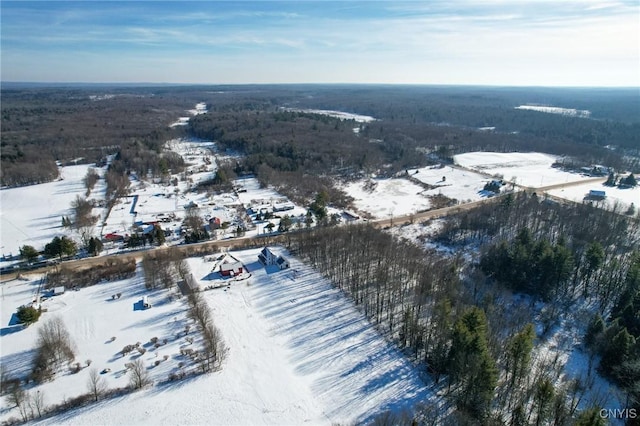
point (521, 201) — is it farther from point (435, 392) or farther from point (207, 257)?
point (207, 257)

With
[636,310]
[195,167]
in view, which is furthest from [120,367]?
[195,167]

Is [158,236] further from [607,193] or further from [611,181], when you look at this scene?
[611,181]

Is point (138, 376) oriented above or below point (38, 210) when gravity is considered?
above

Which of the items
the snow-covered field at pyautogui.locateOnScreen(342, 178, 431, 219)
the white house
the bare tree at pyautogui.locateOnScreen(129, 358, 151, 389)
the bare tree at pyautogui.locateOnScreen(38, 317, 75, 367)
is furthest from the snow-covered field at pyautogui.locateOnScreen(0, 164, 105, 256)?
the snow-covered field at pyautogui.locateOnScreen(342, 178, 431, 219)

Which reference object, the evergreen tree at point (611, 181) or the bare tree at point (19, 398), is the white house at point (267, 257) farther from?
the evergreen tree at point (611, 181)

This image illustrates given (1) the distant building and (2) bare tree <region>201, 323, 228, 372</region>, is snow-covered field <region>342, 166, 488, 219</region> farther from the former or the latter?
(2) bare tree <region>201, 323, 228, 372</region>

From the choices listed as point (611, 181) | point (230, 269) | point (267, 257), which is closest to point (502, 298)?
point (267, 257)

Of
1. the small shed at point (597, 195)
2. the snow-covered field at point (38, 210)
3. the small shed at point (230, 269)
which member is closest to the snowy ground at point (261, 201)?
the small shed at point (230, 269)
